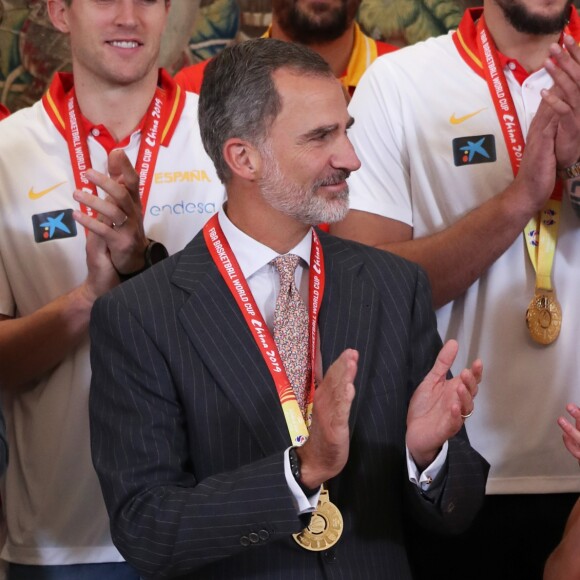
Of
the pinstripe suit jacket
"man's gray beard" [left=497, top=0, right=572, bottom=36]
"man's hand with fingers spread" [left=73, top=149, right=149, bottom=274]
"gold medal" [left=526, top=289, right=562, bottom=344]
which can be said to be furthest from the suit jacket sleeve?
"man's gray beard" [left=497, top=0, right=572, bottom=36]

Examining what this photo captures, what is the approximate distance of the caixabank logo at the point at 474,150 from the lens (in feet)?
10.5

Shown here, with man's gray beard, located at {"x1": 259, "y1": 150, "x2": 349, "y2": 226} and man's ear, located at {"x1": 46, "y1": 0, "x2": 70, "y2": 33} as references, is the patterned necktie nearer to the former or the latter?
man's gray beard, located at {"x1": 259, "y1": 150, "x2": 349, "y2": 226}

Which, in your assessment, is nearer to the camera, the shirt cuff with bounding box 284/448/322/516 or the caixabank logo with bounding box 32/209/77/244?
the shirt cuff with bounding box 284/448/322/516

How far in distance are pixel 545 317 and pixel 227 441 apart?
991mm

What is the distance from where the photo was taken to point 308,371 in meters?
2.59

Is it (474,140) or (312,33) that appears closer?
(474,140)

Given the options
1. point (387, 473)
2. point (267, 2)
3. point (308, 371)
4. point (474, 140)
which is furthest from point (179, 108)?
point (267, 2)

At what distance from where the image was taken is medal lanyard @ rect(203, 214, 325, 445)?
250 centimetres

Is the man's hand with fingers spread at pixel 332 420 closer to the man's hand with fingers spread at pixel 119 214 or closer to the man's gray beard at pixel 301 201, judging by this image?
the man's gray beard at pixel 301 201

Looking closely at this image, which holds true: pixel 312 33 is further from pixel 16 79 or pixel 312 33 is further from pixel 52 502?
pixel 52 502

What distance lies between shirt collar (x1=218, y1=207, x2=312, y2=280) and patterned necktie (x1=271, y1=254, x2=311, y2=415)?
0.17 feet

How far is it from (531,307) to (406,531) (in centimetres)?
68

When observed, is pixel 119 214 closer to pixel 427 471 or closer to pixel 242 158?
pixel 242 158

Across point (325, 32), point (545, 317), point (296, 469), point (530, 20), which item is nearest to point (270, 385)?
point (296, 469)
